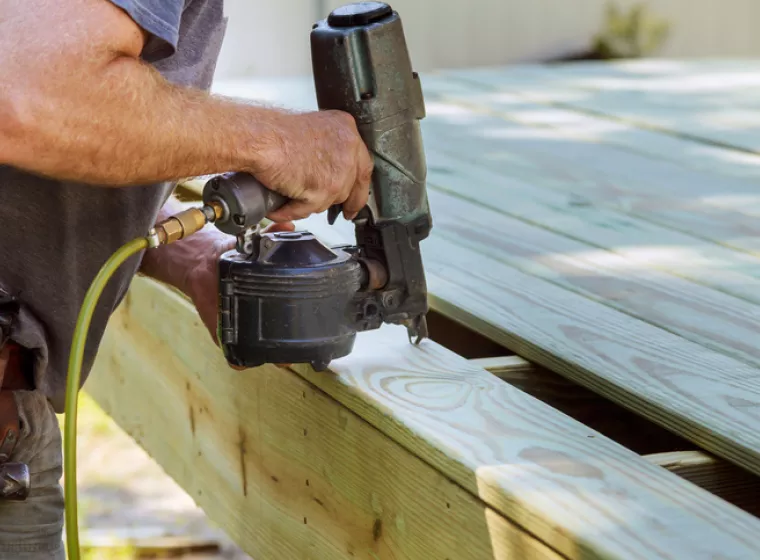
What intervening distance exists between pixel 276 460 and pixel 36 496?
15.2 inches

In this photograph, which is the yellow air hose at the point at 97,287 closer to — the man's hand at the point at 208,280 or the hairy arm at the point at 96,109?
the hairy arm at the point at 96,109

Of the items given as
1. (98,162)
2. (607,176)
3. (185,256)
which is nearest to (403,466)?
(98,162)

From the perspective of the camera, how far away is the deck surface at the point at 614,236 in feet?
5.34

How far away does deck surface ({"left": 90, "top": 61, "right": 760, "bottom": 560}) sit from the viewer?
125 cm

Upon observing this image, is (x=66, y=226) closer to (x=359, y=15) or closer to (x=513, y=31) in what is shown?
(x=359, y=15)

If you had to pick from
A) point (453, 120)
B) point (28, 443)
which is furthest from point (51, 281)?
point (453, 120)

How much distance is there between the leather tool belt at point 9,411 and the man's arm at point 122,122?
1.48 feet

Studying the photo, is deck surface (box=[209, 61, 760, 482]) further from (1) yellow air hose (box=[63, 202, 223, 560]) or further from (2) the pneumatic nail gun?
(1) yellow air hose (box=[63, 202, 223, 560])

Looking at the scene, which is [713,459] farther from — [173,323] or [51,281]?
[173,323]

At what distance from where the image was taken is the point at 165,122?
1328 mm

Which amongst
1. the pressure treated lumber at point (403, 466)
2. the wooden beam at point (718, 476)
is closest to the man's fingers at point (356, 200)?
the pressure treated lumber at point (403, 466)

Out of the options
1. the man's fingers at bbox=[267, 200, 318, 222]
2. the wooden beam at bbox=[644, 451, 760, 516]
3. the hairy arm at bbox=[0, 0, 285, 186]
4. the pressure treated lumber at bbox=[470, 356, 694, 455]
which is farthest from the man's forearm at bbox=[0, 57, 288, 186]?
the wooden beam at bbox=[644, 451, 760, 516]

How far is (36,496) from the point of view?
5.99ft

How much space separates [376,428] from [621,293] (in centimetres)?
66
